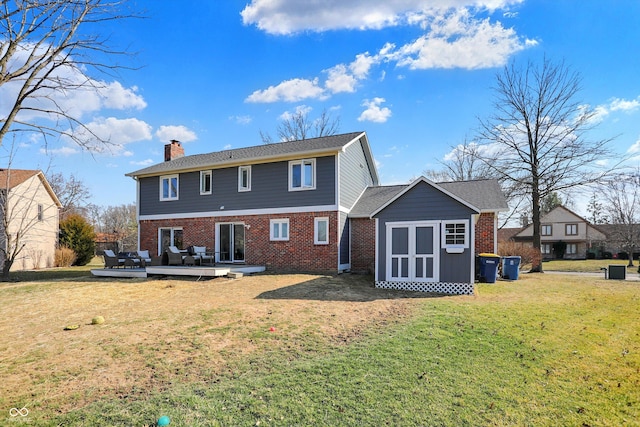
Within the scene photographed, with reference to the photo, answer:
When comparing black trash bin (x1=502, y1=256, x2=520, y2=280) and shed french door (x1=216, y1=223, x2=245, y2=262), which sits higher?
shed french door (x1=216, y1=223, x2=245, y2=262)

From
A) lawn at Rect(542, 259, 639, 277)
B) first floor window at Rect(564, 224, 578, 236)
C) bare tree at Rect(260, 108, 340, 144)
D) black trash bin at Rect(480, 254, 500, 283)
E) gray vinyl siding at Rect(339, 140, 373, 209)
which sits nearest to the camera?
black trash bin at Rect(480, 254, 500, 283)

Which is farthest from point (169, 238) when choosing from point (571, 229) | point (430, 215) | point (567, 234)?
point (571, 229)

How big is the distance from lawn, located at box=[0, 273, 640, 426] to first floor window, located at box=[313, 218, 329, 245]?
20.4 feet

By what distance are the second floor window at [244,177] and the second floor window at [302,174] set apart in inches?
96.6

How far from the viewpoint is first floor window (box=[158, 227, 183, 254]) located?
19.9 metres

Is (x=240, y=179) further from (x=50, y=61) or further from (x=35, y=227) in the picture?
(x=35, y=227)

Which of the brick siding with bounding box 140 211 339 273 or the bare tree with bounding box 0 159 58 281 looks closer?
the brick siding with bounding box 140 211 339 273

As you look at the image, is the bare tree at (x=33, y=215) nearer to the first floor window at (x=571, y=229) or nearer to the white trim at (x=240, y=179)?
the white trim at (x=240, y=179)

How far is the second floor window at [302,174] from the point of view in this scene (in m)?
16.7

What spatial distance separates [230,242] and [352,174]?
292 inches

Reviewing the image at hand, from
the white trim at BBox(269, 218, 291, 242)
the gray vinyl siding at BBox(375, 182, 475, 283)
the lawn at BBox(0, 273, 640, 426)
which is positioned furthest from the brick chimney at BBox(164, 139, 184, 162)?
the gray vinyl siding at BBox(375, 182, 475, 283)

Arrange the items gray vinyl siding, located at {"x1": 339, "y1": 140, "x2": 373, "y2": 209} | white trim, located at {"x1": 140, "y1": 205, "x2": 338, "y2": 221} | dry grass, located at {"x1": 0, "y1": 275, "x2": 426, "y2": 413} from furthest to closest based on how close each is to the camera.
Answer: gray vinyl siding, located at {"x1": 339, "y1": 140, "x2": 373, "y2": 209}
white trim, located at {"x1": 140, "y1": 205, "x2": 338, "y2": 221}
dry grass, located at {"x1": 0, "y1": 275, "x2": 426, "y2": 413}

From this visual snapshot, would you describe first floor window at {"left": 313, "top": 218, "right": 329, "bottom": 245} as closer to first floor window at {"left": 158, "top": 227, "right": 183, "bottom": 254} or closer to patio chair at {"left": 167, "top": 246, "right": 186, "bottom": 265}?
patio chair at {"left": 167, "top": 246, "right": 186, "bottom": 265}

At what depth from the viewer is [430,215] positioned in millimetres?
12047
